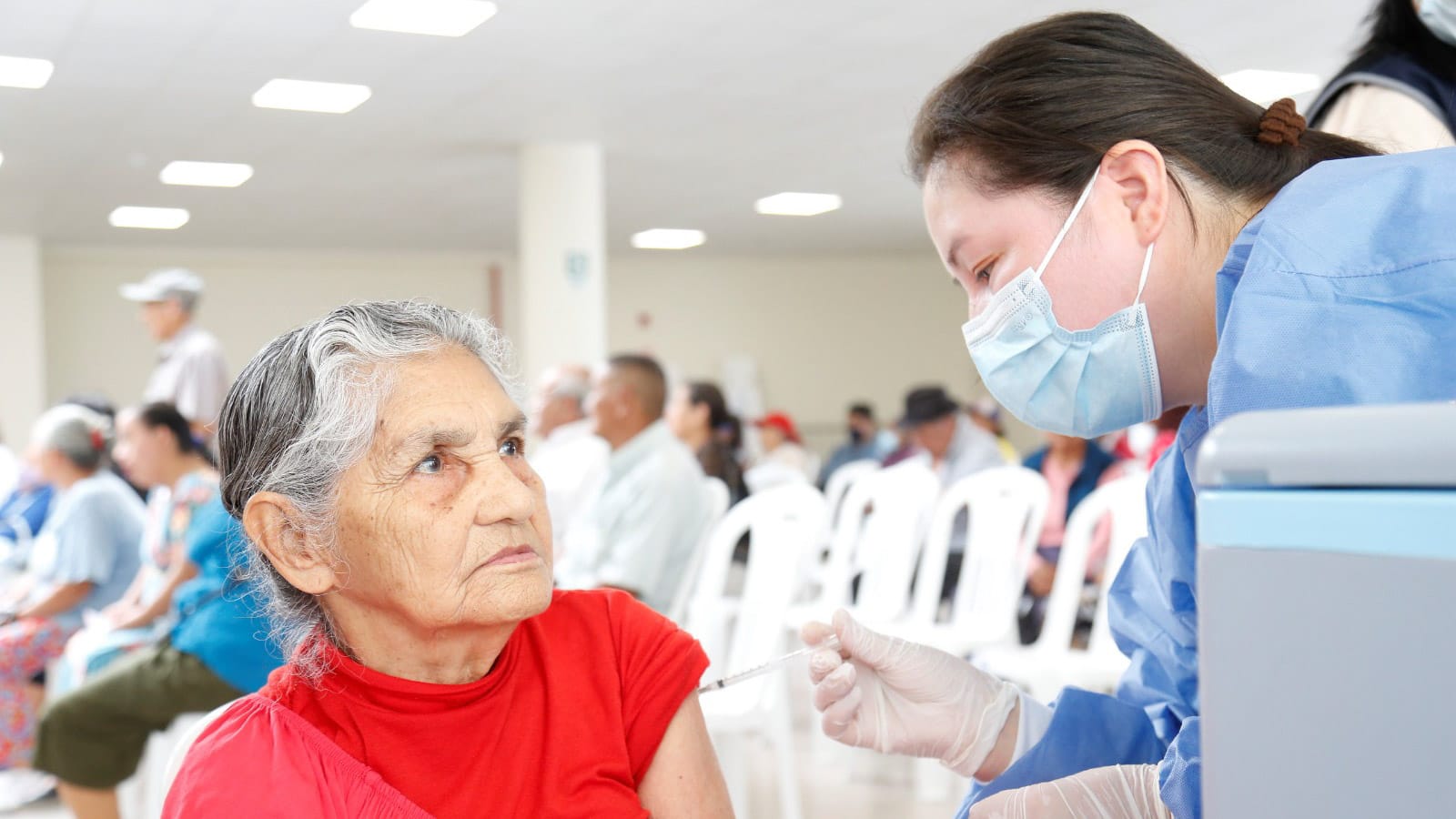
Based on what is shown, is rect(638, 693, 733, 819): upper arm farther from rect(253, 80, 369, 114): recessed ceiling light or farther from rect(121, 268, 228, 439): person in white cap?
rect(253, 80, 369, 114): recessed ceiling light

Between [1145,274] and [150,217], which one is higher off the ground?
[150,217]

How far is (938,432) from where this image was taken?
5.12m

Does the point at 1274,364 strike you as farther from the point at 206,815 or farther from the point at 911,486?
the point at 911,486

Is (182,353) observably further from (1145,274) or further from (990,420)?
(1145,274)

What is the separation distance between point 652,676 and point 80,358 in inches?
431

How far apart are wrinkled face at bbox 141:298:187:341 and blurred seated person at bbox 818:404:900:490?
4.49m

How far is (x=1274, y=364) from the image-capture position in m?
0.70

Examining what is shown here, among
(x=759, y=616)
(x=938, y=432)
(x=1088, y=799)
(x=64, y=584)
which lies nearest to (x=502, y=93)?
(x=938, y=432)

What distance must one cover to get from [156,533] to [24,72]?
315 cm

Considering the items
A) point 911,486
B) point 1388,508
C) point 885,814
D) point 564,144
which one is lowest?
point 885,814

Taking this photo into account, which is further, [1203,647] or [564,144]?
[564,144]

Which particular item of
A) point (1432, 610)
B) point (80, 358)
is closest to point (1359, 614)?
point (1432, 610)

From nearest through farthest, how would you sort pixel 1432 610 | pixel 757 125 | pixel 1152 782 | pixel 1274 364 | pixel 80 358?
pixel 1432 610 → pixel 1274 364 → pixel 1152 782 → pixel 757 125 → pixel 80 358

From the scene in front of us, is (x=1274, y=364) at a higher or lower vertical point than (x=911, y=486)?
higher
